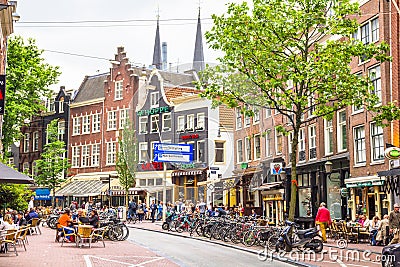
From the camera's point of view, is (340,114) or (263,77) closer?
(263,77)

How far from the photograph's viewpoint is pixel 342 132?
1358 inches

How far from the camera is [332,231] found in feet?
95.7

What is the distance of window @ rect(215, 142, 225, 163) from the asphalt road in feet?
72.9

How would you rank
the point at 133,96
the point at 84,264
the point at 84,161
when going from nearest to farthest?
the point at 84,264, the point at 133,96, the point at 84,161

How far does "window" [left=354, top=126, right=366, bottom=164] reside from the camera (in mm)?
31791

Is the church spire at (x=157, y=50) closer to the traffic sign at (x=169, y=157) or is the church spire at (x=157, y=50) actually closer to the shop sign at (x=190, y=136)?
the shop sign at (x=190, y=136)

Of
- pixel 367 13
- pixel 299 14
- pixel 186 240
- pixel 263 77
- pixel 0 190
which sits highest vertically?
pixel 367 13

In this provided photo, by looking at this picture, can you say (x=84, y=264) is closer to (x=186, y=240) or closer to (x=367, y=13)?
(x=186, y=240)

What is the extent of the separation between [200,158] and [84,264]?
38301 millimetres

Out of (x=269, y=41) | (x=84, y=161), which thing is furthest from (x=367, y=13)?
(x=84, y=161)

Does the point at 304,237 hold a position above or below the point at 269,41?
below

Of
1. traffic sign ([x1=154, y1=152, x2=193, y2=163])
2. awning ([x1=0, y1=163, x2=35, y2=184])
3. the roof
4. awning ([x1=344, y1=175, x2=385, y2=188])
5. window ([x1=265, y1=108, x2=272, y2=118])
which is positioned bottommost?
awning ([x1=0, y1=163, x2=35, y2=184])

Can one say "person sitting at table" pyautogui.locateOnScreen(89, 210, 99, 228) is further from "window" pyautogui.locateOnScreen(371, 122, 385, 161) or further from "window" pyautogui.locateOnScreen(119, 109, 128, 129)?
"window" pyautogui.locateOnScreen(119, 109, 128, 129)

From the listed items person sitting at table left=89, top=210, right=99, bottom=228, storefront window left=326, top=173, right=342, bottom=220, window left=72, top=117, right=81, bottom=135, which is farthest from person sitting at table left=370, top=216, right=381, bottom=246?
window left=72, top=117, right=81, bottom=135
